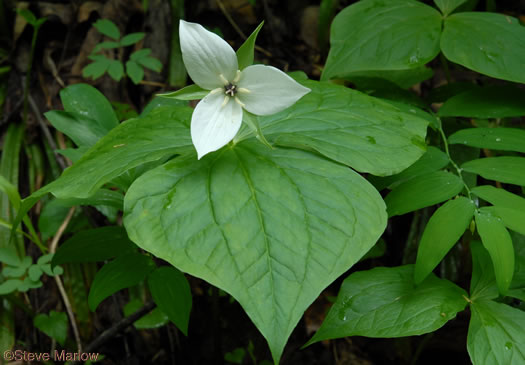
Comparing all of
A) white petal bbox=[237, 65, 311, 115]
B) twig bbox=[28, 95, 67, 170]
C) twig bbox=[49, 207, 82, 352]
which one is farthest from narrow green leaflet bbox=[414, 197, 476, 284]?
twig bbox=[28, 95, 67, 170]

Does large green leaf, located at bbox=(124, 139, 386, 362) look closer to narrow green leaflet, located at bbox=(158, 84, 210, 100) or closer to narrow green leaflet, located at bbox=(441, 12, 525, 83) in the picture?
narrow green leaflet, located at bbox=(158, 84, 210, 100)

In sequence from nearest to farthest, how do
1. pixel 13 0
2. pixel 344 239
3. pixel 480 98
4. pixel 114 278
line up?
pixel 344 239 → pixel 114 278 → pixel 480 98 → pixel 13 0

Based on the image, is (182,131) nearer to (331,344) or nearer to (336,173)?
(336,173)

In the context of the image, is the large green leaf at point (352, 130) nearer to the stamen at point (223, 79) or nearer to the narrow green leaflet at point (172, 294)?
the stamen at point (223, 79)

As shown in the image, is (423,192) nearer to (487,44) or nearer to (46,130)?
(487,44)

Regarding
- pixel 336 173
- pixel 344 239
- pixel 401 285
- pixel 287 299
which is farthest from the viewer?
pixel 401 285

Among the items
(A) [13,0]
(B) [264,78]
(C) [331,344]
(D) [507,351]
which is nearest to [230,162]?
(B) [264,78]

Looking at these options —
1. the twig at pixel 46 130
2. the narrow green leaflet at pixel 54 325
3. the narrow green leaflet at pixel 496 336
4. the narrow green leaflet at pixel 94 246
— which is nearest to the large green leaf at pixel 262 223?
the narrow green leaflet at pixel 496 336
